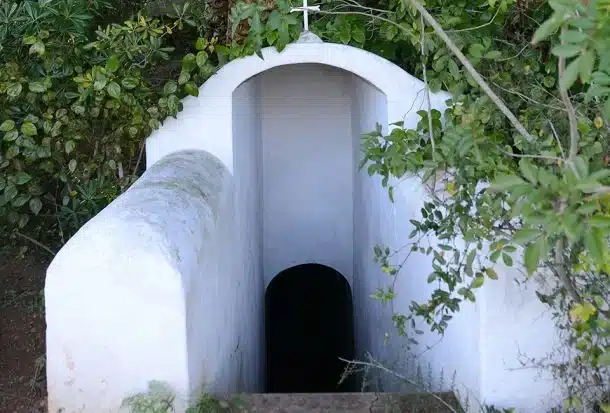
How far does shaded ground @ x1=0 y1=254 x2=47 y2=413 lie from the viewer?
404cm

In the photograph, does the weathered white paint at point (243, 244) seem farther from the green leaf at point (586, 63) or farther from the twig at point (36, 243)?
the green leaf at point (586, 63)

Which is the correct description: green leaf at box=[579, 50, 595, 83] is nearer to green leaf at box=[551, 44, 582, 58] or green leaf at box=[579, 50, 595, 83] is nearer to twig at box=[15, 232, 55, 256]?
green leaf at box=[551, 44, 582, 58]

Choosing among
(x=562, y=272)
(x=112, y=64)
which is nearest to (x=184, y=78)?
(x=112, y=64)

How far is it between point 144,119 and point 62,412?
97.7 inches

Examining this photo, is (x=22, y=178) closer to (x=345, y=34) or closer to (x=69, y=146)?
(x=69, y=146)

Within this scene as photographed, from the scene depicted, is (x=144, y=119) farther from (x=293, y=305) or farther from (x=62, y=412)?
(x=293, y=305)

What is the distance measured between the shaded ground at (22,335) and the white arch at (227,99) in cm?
138

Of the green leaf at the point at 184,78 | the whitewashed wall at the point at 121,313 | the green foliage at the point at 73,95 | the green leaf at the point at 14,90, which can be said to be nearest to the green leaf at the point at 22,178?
the green foliage at the point at 73,95

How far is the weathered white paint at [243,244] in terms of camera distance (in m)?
3.29

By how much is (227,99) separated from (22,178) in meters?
1.58

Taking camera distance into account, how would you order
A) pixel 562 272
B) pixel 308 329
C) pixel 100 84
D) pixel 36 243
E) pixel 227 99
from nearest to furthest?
pixel 562 272, pixel 100 84, pixel 227 99, pixel 36 243, pixel 308 329

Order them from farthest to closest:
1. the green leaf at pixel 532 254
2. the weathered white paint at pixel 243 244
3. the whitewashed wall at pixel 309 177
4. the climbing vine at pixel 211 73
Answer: the whitewashed wall at pixel 309 177 → the climbing vine at pixel 211 73 → the weathered white paint at pixel 243 244 → the green leaf at pixel 532 254

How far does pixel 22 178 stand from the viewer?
523 cm

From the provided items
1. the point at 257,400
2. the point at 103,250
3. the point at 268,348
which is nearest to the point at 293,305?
the point at 268,348
